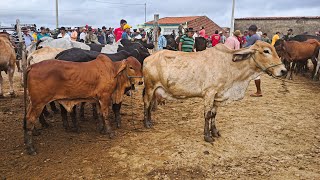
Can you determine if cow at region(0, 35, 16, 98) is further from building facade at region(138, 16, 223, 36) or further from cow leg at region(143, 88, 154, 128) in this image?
building facade at region(138, 16, 223, 36)

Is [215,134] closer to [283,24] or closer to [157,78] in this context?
[157,78]

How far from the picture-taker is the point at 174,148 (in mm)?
4906

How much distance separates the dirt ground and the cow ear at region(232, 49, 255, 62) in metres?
1.52

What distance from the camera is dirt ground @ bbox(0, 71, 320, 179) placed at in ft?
13.5

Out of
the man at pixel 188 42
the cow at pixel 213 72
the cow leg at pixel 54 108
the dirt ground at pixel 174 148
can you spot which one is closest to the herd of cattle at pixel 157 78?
the cow at pixel 213 72

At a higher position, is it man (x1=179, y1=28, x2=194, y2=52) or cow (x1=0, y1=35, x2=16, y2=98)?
man (x1=179, y1=28, x2=194, y2=52)

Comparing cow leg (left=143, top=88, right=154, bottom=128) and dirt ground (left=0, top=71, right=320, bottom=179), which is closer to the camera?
dirt ground (left=0, top=71, right=320, bottom=179)

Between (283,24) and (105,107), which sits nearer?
(105,107)

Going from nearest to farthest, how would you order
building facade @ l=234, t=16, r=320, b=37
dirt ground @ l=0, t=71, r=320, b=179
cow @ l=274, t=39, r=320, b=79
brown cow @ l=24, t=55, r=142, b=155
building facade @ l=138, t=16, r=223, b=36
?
dirt ground @ l=0, t=71, r=320, b=179 < brown cow @ l=24, t=55, r=142, b=155 < cow @ l=274, t=39, r=320, b=79 < building facade @ l=234, t=16, r=320, b=37 < building facade @ l=138, t=16, r=223, b=36

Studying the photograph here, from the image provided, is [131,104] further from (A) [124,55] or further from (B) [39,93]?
(B) [39,93]

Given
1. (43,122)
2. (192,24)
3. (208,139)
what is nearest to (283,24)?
(192,24)

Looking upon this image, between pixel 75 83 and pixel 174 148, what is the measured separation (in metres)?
2.02

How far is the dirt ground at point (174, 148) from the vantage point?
411 centimetres

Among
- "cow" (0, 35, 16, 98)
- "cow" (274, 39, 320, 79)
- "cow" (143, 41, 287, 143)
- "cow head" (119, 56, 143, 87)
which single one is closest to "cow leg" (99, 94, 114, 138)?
"cow head" (119, 56, 143, 87)
